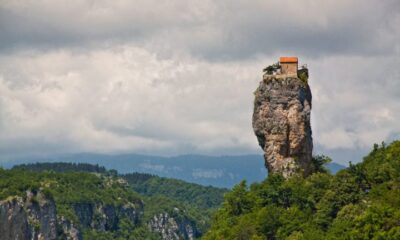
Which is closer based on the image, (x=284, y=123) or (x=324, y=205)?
(x=324, y=205)

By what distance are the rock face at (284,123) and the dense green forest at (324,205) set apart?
1857 millimetres

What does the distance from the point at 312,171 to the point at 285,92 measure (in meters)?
8.94

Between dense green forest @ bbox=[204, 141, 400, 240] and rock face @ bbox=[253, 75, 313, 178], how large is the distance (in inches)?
73.1

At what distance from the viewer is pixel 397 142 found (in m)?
104

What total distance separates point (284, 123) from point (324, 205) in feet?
33.3

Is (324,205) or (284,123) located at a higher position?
(284,123)

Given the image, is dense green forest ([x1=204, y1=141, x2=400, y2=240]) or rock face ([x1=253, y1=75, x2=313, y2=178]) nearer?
dense green forest ([x1=204, y1=141, x2=400, y2=240])

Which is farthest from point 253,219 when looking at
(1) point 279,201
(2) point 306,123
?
(2) point 306,123

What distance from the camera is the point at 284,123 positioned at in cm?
10288

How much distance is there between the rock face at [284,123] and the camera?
10288 centimetres

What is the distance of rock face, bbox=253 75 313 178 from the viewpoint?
4050 inches

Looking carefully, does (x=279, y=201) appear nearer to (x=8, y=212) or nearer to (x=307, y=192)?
(x=307, y=192)

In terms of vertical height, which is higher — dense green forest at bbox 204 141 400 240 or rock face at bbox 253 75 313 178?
rock face at bbox 253 75 313 178

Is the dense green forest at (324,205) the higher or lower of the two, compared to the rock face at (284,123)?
lower
